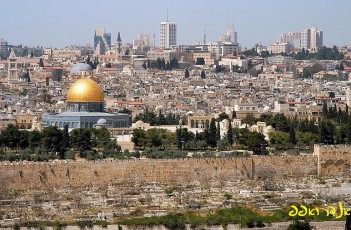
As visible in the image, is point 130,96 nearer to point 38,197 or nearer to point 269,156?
point 269,156

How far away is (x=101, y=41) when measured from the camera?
151375 mm

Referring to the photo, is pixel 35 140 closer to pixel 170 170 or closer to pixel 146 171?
pixel 146 171

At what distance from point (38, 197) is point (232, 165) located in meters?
7.76

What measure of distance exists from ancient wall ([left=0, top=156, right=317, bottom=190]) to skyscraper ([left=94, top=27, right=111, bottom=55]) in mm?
105457

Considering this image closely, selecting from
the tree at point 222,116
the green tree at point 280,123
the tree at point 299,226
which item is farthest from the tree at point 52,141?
the tree at point 299,226

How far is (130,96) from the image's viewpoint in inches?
3046

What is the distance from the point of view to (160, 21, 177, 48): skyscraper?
15788cm

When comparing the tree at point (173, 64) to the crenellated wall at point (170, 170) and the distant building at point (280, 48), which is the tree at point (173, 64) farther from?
the crenellated wall at point (170, 170)

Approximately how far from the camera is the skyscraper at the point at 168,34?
518ft

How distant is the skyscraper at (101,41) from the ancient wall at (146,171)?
105457 millimetres

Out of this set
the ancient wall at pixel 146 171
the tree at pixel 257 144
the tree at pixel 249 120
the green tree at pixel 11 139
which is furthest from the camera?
the tree at pixel 249 120

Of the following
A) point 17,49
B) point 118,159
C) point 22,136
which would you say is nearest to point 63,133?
point 22,136

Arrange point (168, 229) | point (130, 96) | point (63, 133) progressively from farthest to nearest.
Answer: point (130, 96) < point (63, 133) < point (168, 229)

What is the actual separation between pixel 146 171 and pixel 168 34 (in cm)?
12010
